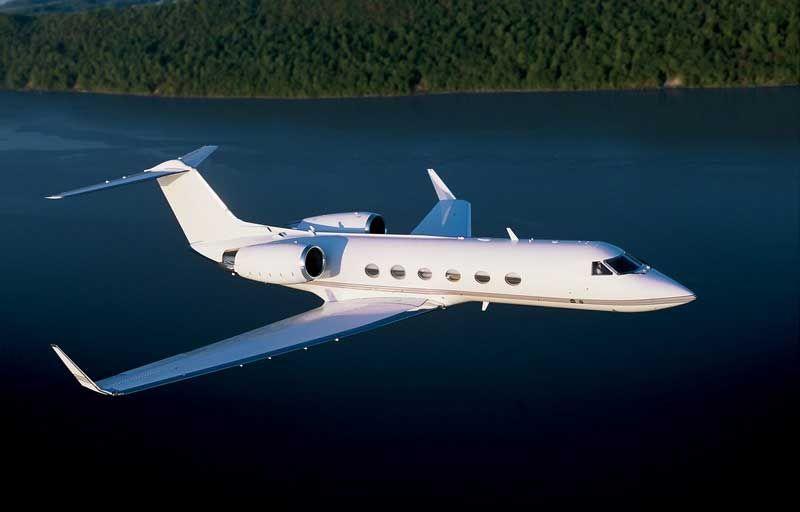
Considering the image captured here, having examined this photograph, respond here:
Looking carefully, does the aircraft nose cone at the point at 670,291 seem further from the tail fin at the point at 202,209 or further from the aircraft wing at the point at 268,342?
the tail fin at the point at 202,209

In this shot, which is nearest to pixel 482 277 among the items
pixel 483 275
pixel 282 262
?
pixel 483 275

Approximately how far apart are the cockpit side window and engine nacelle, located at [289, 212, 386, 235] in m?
9.02

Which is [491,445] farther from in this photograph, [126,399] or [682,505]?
[126,399]

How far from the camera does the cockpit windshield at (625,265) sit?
24.5 m

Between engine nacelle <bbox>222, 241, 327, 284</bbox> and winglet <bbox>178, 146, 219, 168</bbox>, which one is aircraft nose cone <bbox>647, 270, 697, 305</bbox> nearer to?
engine nacelle <bbox>222, 241, 327, 284</bbox>

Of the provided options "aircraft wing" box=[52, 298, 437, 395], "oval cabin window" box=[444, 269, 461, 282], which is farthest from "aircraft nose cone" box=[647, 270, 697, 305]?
"aircraft wing" box=[52, 298, 437, 395]

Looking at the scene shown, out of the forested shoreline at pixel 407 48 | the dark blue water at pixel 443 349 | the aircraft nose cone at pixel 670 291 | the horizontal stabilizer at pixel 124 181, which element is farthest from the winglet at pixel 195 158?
the forested shoreline at pixel 407 48

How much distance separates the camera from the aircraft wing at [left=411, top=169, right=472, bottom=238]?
31.5 metres

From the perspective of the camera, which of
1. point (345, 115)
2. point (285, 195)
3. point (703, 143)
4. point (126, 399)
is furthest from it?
point (345, 115)

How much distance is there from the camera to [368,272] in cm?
2728

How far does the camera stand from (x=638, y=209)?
132ft

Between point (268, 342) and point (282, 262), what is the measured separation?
11.9 feet

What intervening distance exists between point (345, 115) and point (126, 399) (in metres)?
50.4

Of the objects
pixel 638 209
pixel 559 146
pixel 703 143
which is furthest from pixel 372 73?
pixel 638 209
